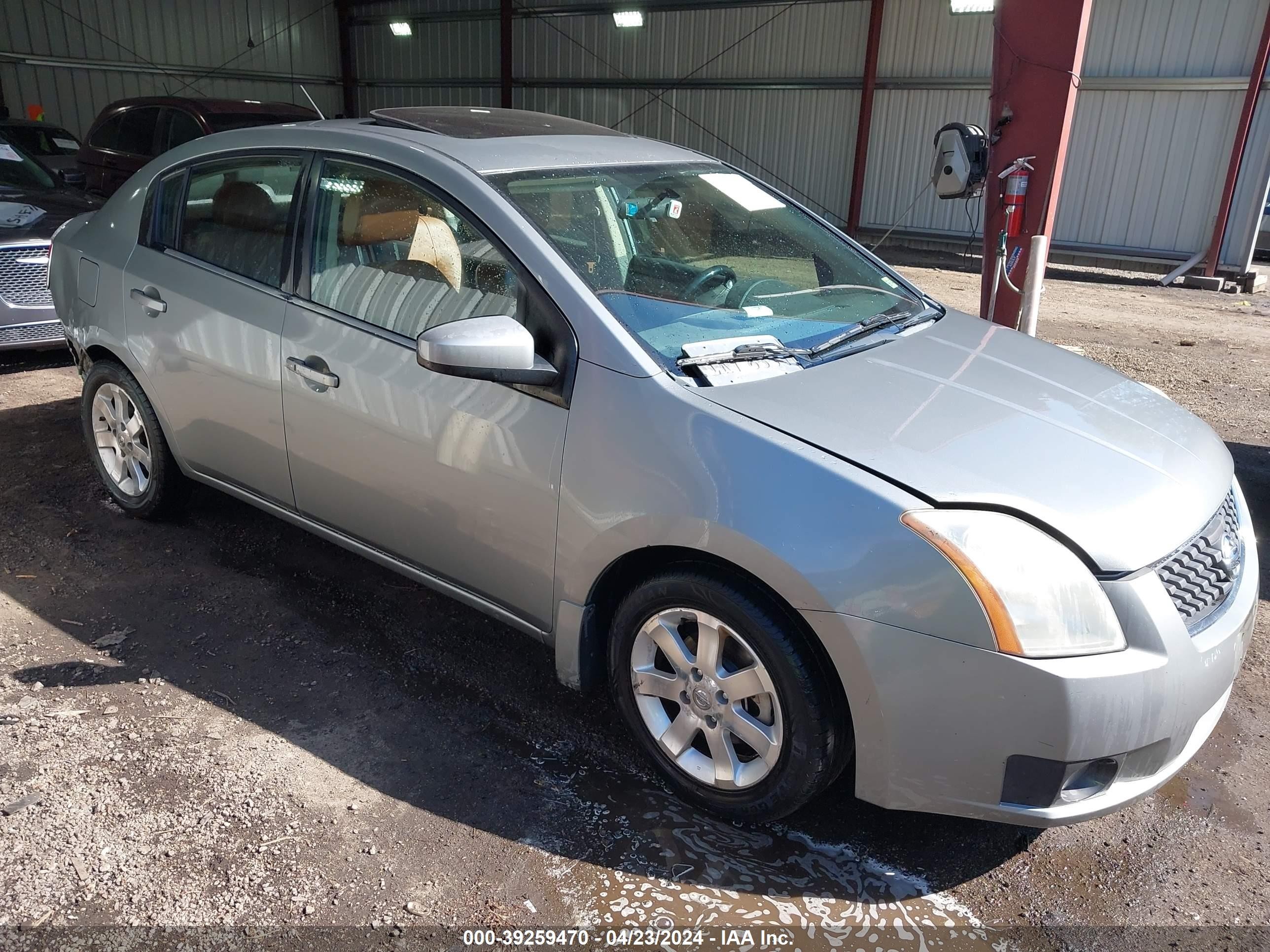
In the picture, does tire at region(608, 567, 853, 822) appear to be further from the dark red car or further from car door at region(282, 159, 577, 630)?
the dark red car

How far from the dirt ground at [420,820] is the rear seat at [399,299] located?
116cm

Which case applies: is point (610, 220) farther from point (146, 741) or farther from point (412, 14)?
point (412, 14)

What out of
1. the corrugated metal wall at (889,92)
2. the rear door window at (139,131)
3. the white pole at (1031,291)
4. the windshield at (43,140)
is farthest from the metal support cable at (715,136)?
the white pole at (1031,291)

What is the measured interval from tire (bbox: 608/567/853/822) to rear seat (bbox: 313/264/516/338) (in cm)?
96

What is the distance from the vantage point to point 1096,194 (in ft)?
45.9

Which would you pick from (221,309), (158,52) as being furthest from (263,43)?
(221,309)

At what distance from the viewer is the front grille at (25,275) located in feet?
20.5

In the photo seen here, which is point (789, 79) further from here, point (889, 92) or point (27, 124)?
point (27, 124)

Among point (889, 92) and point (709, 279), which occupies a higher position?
point (889, 92)

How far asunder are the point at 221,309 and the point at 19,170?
5.63 m

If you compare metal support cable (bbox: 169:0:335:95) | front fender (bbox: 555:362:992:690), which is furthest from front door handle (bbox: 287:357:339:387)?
metal support cable (bbox: 169:0:335:95)

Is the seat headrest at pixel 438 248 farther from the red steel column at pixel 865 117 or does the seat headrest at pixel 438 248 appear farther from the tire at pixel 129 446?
the red steel column at pixel 865 117

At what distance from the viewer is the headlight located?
2.06 metres

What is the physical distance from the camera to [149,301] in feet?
12.1
